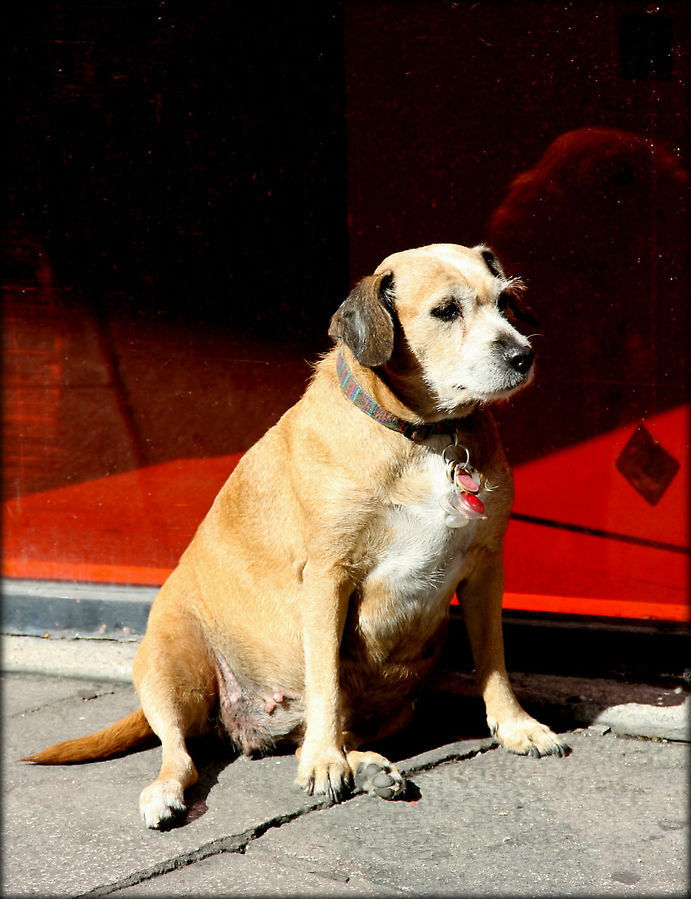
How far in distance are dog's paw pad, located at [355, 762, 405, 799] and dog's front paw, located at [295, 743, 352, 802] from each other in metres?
0.04

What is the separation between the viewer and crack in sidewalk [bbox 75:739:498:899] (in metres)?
2.66

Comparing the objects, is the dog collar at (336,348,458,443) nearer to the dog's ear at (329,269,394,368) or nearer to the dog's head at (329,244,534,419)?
the dog's head at (329,244,534,419)

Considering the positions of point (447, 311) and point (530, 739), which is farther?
point (530, 739)

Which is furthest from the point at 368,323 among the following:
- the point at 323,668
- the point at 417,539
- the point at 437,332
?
the point at 323,668

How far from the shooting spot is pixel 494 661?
350cm

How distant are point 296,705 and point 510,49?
2.68m

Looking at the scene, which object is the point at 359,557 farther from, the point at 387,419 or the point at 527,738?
the point at 527,738

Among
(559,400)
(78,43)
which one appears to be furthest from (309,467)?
(78,43)

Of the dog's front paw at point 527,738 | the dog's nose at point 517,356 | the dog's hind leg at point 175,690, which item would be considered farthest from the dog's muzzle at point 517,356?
the dog's hind leg at point 175,690

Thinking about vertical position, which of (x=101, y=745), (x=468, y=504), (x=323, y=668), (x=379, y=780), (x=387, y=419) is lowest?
(x=101, y=745)

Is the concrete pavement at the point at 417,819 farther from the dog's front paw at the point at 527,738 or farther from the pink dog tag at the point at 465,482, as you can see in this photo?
the pink dog tag at the point at 465,482

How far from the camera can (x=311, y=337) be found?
→ 14.9 ft

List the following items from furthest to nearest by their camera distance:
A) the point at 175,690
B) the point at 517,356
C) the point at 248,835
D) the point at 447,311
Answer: the point at 175,690 < the point at 447,311 < the point at 517,356 < the point at 248,835

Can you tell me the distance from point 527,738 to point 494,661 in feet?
0.91
